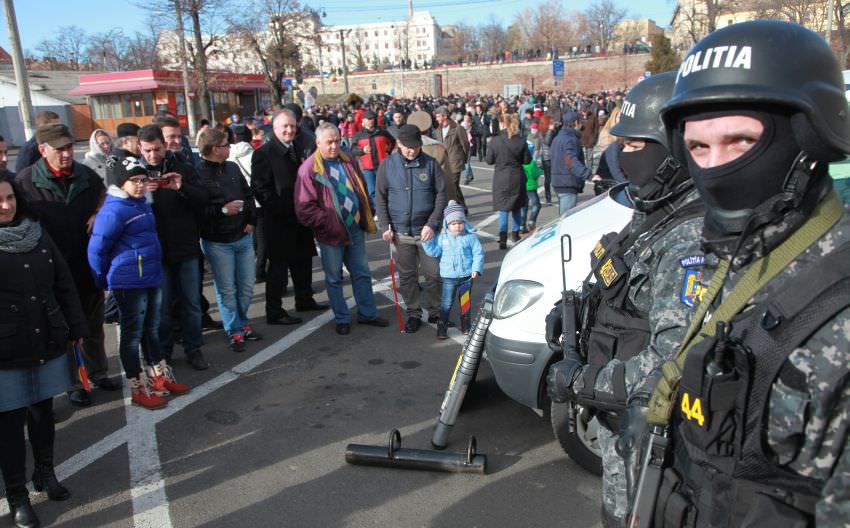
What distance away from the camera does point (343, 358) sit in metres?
5.87

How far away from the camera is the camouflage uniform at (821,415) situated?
3.87ft

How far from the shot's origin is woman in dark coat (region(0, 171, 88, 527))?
3.50 meters

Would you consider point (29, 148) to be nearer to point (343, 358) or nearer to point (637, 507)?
point (343, 358)

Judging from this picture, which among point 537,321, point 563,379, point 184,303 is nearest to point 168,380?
point 184,303

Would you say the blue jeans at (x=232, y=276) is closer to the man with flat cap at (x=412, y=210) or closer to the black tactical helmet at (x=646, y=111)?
the man with flat cap at (x=412, y=210)

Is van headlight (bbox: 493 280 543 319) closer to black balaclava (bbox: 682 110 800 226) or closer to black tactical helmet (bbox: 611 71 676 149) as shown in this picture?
black tactical helmet (bbox: 611 71 676 149)

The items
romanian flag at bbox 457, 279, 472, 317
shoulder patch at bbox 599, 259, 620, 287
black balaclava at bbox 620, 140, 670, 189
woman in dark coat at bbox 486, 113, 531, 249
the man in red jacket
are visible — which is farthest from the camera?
the man in red jacket

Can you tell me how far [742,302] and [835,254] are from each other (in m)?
0.19

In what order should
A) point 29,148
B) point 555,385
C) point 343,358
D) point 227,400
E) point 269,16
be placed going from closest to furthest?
point 555,385 → point 227,400 → point 343,358 → point 29,148 → point 269,16

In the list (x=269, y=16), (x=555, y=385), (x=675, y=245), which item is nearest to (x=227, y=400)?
(x=555, y=385)

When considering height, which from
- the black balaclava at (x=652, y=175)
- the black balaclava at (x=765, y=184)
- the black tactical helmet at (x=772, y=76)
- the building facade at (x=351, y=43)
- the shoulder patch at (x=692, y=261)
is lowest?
the shoulder patch at (x=692, y=261)

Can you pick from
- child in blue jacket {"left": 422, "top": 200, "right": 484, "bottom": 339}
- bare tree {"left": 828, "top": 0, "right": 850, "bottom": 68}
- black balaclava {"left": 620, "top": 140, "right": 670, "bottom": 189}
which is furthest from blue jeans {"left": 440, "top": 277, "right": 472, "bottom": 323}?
bare tree {"left": 828, "top": 0, "right": 850, "bottom": 68}

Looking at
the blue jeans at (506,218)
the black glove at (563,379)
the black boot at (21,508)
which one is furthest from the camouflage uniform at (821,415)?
the blue jeans at (506,218)

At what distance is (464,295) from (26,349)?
3599 mm
